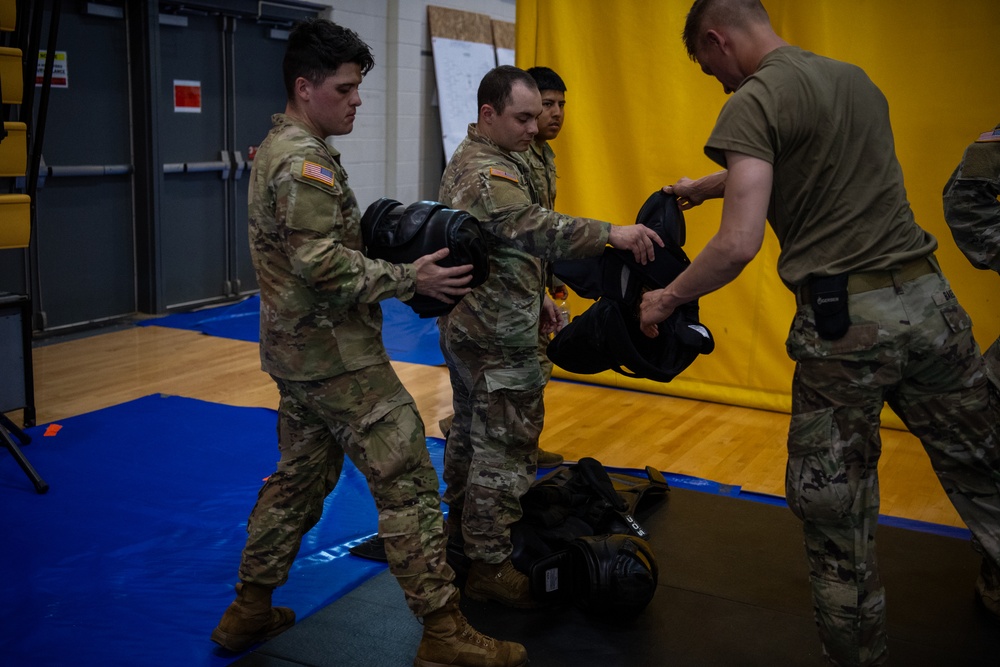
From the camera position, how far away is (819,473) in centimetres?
249

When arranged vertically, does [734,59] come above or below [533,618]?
above

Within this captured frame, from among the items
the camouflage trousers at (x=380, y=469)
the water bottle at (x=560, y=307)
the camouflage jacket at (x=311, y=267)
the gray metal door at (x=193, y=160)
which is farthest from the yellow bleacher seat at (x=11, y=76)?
the gray metal door at (x=193, y=160)

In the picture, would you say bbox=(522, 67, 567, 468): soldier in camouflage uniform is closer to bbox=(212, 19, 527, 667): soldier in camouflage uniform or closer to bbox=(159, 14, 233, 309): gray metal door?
bbox=(212, 19, 527, 667): soldier in camouflage uniform

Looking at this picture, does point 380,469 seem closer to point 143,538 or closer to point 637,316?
point 637,316

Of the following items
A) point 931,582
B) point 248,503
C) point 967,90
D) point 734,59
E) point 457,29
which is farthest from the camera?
point 457,29

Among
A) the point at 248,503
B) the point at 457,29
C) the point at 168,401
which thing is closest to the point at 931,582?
the point at 248,503

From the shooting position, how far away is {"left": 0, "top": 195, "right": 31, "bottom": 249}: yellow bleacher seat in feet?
14.0

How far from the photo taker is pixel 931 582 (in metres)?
3.40

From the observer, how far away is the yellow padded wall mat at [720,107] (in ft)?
16.4

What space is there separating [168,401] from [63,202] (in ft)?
7.37

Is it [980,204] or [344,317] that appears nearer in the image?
[344,317]

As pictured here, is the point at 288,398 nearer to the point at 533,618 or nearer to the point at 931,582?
the point at 533,618

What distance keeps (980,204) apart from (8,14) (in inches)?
160

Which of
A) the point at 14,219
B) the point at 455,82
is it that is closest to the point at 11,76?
the point at 14,219
